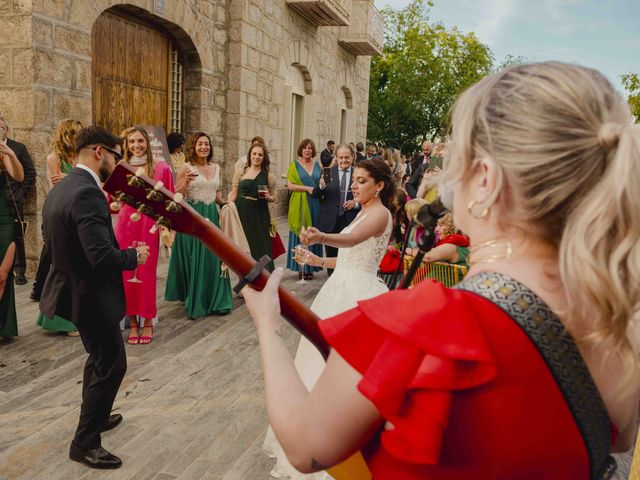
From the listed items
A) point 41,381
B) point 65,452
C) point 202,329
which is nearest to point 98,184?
point 65,452

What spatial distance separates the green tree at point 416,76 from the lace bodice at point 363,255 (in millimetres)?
28606

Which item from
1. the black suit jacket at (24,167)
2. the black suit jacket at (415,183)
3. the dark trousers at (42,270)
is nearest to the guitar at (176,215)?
the dark trousers at (42,270)

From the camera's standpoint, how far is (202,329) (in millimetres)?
5422

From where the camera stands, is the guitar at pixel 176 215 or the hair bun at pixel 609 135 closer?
the hair bun at pixel 609 135

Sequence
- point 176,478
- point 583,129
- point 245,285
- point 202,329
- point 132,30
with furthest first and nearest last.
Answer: point 132,30
point 202,329
point 176,478
point 245,285
point 583,129

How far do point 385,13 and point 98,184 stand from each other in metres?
36.1

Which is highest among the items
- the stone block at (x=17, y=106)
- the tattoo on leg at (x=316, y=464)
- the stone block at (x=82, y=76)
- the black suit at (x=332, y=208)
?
the stone block at (x=82, y=76)

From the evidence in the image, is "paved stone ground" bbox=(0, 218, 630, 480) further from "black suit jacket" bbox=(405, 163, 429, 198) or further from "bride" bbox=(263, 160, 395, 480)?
"black suit jacket" bbox=(405, 163, 429, 198)

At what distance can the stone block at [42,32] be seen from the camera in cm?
593

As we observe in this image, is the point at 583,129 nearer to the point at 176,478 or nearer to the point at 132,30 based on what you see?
the point at 176,478

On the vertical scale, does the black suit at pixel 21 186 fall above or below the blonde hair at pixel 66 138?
below

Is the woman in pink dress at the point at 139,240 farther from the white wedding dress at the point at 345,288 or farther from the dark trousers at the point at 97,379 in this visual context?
the white wedding dress at the point at 345,288

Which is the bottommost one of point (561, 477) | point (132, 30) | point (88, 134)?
point (561, 477)

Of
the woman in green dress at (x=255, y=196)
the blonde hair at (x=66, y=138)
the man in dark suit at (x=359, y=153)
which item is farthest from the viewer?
the man in dark suit at (x=359, y=153)
